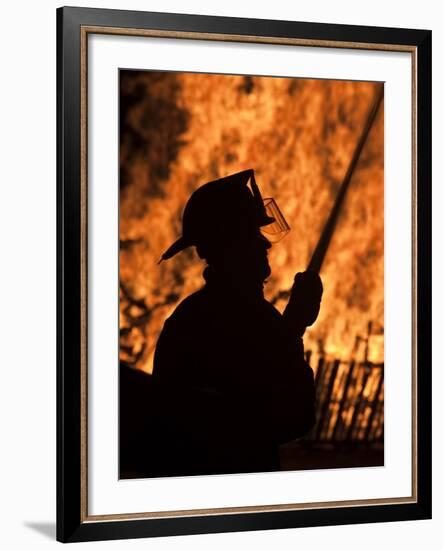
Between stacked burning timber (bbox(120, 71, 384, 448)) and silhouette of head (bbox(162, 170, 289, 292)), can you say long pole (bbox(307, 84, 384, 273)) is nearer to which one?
stacked burning timber (bbox(120, 71, 384, 448))

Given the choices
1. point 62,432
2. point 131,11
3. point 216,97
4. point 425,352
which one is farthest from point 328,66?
point 62,432

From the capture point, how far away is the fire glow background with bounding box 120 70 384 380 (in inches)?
151

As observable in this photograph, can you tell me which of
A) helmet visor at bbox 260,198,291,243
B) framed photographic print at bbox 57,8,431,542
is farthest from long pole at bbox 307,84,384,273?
helmet visor at bbox 260,198,291,243

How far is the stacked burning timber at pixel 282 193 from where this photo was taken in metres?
3.84

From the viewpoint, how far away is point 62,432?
3760 millimetres

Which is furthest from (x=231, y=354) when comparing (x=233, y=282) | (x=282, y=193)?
(x=282, y=193)

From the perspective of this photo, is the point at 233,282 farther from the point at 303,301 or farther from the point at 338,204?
the point at 338,204

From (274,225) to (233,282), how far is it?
0.65 feet

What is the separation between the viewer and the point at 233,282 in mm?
3951

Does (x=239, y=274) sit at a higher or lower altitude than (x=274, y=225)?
lower

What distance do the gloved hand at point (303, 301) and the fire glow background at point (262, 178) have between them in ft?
0.07

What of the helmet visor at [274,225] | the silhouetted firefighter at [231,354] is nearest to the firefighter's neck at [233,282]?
the silhouetted firefighter at [231,354]

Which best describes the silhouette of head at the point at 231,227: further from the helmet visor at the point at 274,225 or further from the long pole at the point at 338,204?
the long pole at the point at 338,204

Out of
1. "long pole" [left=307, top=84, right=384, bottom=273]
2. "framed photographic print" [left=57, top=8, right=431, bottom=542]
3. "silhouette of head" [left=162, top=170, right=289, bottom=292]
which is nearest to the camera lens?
"framed photographic print" [left=57, top=8, right=431, bottom=542]
